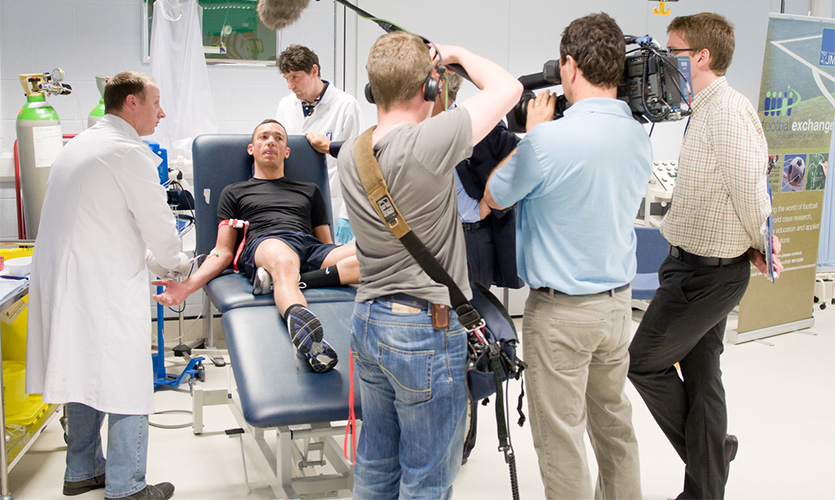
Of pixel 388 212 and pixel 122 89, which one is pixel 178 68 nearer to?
pixel 122 89

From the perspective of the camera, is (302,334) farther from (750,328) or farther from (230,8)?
(750,328)

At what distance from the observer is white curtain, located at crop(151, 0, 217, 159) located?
429 centimetres

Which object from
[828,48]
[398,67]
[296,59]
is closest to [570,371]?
[398,67]

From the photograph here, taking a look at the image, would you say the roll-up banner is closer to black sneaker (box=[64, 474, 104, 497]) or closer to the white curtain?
the white curtain

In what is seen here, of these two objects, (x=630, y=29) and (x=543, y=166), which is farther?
(x=630, y=29)

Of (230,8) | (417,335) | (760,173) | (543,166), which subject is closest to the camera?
(417,335)

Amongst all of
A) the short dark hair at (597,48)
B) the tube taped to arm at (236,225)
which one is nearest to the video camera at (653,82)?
the short dark hair at (597,48)

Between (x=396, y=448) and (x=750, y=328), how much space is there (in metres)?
3.68

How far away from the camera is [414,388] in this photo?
1.60 m

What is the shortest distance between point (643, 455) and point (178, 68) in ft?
10.6

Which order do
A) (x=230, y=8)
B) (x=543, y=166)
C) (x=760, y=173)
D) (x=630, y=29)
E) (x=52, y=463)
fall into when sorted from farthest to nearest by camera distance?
(x=630, y=29)
(x=230, y=8)
(x=52, y=463)
(x=760, y=173)
(x=543, y=166)

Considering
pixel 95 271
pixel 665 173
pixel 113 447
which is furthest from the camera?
pixel 665 173

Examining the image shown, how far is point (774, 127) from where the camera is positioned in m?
4.63

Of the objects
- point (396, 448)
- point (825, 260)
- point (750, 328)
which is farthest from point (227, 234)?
point (825, 260)
